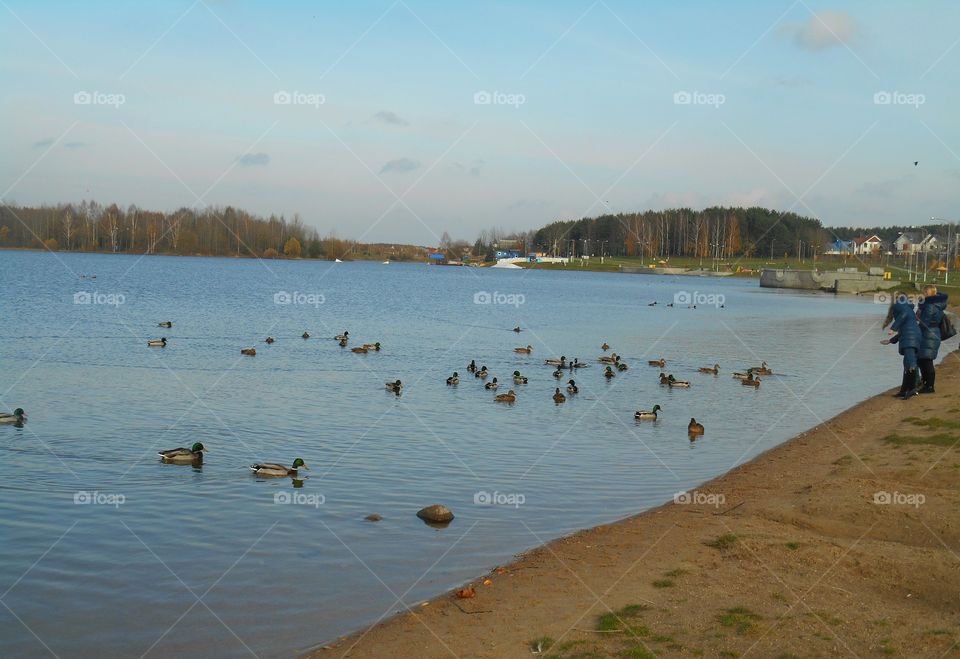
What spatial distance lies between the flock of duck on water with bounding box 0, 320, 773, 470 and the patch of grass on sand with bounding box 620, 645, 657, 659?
9.47m

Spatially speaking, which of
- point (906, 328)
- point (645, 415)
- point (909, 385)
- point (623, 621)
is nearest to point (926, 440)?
point (906, 328)

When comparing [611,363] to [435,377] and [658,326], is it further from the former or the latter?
[658,326]

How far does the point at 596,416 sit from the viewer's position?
82.3 ft

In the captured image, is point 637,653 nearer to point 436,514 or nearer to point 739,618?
point 739,618

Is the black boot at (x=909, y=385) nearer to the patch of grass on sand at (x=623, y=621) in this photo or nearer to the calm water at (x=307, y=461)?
the calm water at (x=307, y=461)

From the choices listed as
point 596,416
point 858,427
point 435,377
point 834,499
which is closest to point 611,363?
point 435,377

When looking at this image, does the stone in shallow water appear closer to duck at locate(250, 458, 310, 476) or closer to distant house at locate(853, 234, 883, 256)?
duck at locate(250, 458, 310, 476)

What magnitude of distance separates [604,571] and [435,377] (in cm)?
2136

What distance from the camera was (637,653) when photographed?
831 cm

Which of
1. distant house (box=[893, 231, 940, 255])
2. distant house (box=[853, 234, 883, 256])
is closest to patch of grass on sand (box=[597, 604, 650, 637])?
distant house (box=[893, 231, 940, 255])

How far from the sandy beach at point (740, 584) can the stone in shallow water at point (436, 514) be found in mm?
1944

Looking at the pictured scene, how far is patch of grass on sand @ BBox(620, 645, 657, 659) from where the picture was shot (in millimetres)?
8250

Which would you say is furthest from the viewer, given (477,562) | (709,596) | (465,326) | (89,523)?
(465,326)

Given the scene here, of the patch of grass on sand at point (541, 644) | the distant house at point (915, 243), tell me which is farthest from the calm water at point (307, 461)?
the distant house at point (915, 243)
